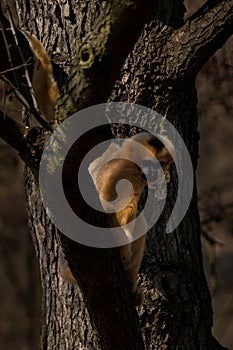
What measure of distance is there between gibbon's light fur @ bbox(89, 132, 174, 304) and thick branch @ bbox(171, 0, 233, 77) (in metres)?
0.42

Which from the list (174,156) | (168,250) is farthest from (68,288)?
(174,156)

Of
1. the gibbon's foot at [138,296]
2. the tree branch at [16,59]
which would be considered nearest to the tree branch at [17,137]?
the tree branch at [16,59]

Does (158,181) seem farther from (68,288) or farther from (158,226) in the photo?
(68,288)

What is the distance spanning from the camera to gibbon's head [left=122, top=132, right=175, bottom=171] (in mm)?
4633

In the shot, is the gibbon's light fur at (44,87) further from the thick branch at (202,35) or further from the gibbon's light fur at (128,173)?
the thick branch at (202,35)

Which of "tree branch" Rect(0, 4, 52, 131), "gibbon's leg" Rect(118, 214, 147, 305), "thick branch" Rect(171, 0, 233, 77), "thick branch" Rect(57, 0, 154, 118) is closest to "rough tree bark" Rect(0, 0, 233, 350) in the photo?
"thick branch" Rect(171, 0, 233, 77)

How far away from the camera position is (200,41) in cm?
490

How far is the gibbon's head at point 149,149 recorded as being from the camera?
4633mm

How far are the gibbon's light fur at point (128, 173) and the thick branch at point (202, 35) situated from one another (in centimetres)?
42

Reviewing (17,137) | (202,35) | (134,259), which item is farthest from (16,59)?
(134,259)

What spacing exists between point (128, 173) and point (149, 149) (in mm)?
155

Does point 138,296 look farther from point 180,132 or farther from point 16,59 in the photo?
point 16,59

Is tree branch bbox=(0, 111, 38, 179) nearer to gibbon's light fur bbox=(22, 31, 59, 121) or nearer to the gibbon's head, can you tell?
gibbon's light fur bbox=(22, 31, 59, 121)

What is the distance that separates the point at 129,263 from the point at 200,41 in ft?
3.79
